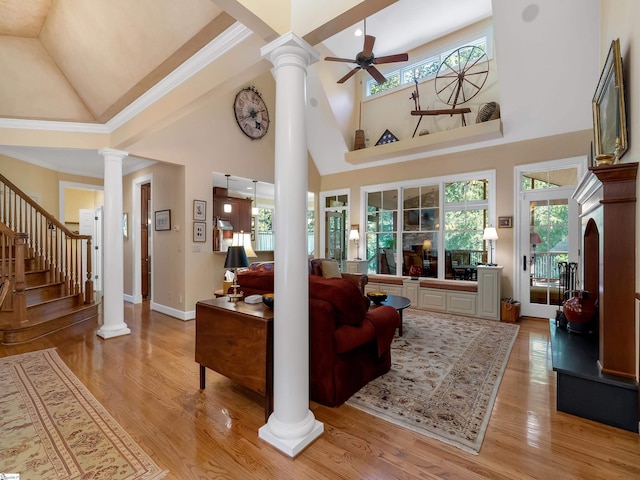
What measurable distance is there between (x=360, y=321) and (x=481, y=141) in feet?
14.8

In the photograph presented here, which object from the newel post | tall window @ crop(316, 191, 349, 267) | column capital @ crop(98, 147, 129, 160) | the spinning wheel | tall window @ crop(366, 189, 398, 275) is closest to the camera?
the newel post

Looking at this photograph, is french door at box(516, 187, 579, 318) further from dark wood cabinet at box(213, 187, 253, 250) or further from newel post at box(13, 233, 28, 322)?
newel post at box(13, 233, 28, 322)

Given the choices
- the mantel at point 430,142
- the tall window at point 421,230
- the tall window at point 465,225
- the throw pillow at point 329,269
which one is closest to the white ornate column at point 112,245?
the throw pillow at point 329,269

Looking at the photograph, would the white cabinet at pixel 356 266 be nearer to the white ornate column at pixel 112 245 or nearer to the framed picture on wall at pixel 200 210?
the framed picture on wall at pixel 200 210

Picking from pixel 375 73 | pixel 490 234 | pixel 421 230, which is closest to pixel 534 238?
pixel 490 234

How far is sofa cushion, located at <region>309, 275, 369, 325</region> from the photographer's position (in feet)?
7.21

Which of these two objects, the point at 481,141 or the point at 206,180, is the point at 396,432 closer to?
the point at 206,180

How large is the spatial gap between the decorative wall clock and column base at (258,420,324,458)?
5178 millimetres

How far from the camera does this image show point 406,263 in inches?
247

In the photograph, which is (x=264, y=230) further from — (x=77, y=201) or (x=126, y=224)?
(x=77, y=201)

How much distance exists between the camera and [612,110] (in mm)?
2469

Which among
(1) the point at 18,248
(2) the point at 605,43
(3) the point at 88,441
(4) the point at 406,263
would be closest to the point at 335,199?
(4) the point at 406,263

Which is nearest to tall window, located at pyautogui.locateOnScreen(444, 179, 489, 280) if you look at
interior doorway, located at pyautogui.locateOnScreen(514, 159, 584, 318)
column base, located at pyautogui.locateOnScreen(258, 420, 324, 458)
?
interior doorway, located at pyautogui.locateOnScreen(514, 159, 584, 318)

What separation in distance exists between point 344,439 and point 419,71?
6882mm
